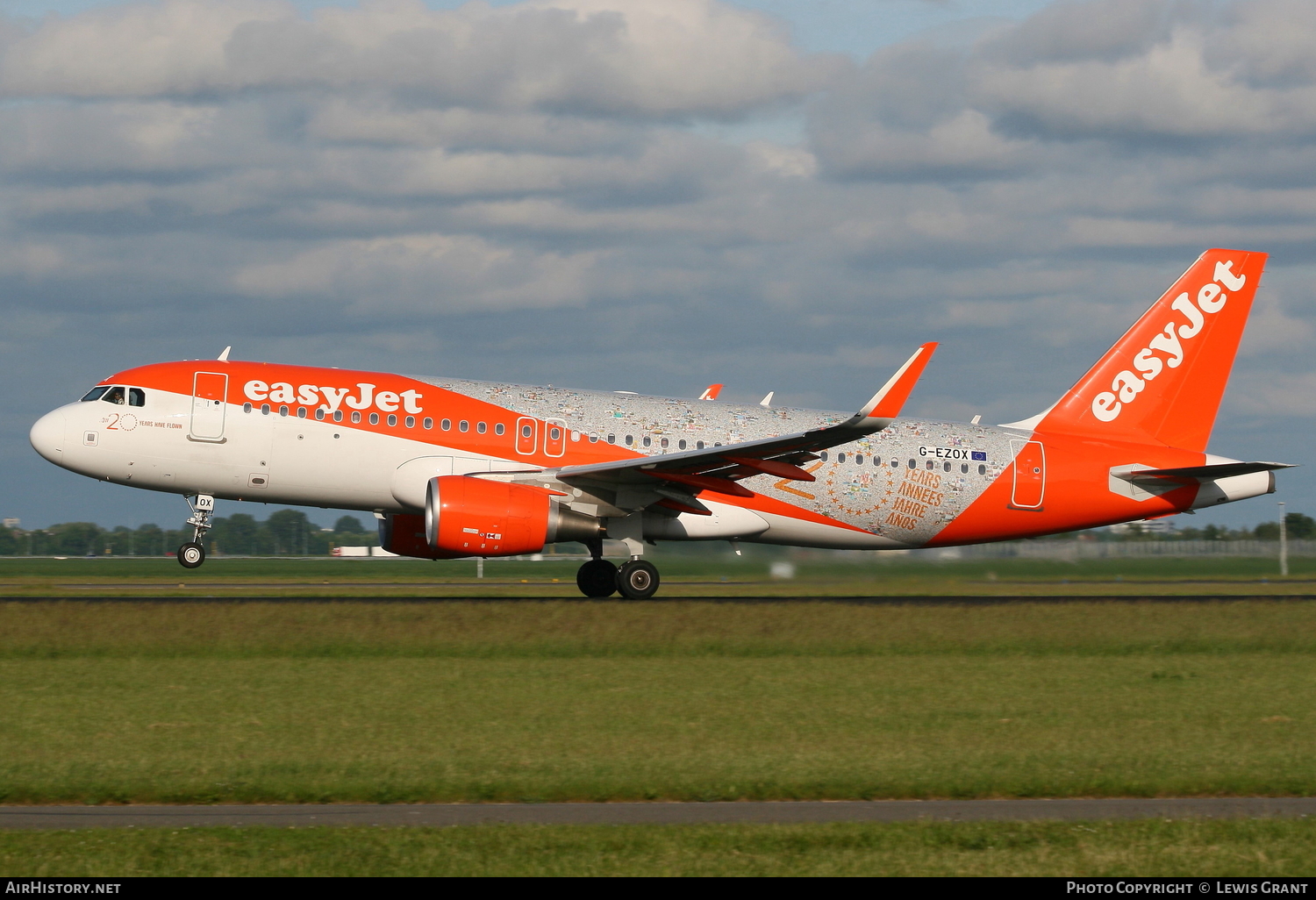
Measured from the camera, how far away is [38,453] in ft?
88.1

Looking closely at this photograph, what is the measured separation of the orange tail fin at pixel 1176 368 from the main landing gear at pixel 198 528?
Result: 720 inches

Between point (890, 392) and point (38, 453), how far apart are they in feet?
55.3

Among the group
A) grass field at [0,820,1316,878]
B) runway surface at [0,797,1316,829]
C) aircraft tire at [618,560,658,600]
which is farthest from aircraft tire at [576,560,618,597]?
grass field at [0,820,1316,878]

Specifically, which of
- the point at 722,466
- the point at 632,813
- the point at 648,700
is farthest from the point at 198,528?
the point at 632,813

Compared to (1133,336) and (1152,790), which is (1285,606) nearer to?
(1133,336)

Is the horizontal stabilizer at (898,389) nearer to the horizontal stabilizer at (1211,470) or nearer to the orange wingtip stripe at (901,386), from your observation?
the orange wingtip stripe at (901,386)

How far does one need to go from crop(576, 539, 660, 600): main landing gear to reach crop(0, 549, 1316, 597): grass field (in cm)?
244

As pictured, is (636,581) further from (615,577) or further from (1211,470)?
(1211,470)

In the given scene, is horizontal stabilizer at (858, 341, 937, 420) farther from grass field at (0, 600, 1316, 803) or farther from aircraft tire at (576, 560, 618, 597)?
aircraft tire at (576, 560, 618, 597)

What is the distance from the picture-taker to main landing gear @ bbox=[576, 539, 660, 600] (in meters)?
26.9

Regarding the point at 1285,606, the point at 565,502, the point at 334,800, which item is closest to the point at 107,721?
the point at 334,800

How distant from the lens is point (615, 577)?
27812mm

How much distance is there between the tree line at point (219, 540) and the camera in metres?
88.4

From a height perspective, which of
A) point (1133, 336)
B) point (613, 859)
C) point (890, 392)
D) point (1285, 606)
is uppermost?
point (1133, 336)
